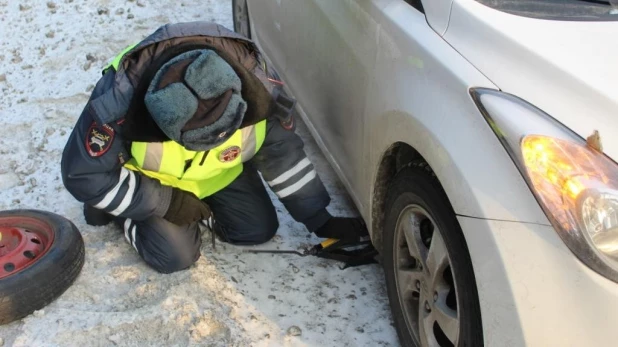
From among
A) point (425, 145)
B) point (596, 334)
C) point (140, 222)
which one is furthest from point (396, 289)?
point (140, 222)

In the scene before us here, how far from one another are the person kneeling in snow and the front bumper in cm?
97

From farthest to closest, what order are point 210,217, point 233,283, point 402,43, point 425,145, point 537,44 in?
point 210,217 → point 233,283 → point 402,43 → point 425,145 → point 537,44

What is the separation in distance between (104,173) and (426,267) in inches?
48.6

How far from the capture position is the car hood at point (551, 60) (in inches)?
59.1

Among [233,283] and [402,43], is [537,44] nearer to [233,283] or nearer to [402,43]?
[402,43]

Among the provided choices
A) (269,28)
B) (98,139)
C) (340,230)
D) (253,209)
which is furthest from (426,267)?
(269,28)

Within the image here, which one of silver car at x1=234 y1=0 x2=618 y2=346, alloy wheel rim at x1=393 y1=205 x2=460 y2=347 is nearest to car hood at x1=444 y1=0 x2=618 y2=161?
silver car at x1=234 y1=0 x2=618 y2=346

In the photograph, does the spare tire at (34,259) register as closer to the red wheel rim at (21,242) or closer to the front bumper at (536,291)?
the red wheel rim at (21,242)

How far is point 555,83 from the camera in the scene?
5.16 ft

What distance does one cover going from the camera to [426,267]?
2062 mm

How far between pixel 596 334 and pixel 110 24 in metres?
4.52

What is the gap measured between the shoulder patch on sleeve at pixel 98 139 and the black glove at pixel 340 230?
0.97 metres

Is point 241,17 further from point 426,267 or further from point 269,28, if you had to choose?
point 426,267

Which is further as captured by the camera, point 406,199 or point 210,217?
point 210,217
